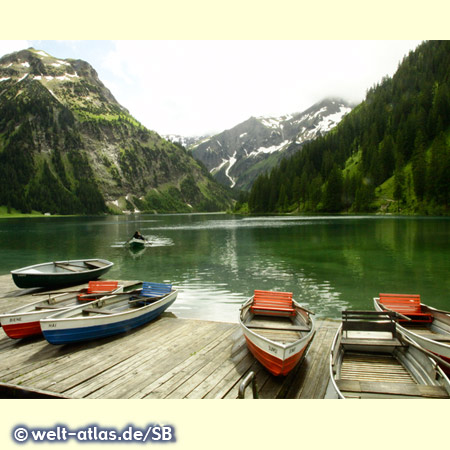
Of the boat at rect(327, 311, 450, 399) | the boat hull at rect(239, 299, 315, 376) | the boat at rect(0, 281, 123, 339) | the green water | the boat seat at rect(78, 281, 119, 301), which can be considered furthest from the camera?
the green water

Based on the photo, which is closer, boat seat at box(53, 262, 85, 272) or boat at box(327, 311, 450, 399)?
boat at box(327, 311, 450, 399)

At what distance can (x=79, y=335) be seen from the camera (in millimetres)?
11305

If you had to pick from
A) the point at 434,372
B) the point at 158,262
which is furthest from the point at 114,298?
the point at 158,262

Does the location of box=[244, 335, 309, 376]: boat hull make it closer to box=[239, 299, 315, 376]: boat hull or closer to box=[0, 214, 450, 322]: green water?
box=[239, 299, 315, 376]: boat hull

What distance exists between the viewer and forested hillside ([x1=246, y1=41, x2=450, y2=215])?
12406 centimetres

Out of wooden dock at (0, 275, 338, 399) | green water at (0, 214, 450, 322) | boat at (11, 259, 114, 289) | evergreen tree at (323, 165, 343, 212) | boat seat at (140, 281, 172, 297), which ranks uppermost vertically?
evergreen tree at (323, 165, 343, 212)

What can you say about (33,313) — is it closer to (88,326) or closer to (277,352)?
(88,326)

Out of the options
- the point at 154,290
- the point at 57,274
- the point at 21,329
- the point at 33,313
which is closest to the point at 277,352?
the point at 154,290

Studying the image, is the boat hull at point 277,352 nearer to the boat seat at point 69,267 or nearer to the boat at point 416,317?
the boat at point 416,317

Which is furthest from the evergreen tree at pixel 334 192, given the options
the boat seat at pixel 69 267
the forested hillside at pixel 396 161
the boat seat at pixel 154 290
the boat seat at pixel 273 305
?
the boat seat at pixel 273 305

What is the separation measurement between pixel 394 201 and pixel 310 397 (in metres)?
148

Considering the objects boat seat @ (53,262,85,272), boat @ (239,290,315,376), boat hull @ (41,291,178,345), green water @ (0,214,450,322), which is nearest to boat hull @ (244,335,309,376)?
boat @ (239,290,315,376)

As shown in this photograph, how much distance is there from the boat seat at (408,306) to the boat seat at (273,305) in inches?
158

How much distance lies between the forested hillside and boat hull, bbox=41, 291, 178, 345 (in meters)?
136
